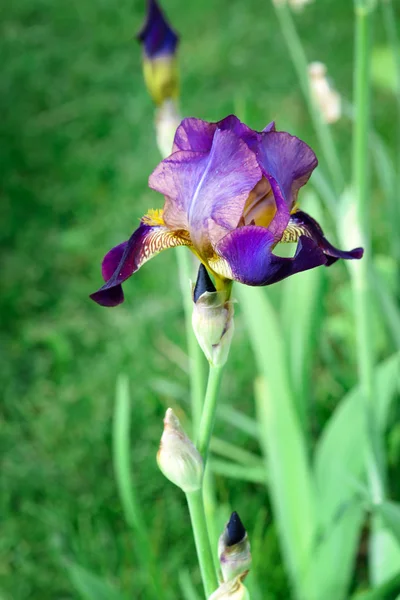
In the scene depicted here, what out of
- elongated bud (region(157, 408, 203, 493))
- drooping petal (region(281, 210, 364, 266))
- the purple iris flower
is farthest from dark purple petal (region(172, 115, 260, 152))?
elongated bud (region(157, 408, 203, 493))

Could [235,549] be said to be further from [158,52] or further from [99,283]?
[99,283]

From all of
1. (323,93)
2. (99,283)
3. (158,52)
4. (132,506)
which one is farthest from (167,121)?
(99,283)

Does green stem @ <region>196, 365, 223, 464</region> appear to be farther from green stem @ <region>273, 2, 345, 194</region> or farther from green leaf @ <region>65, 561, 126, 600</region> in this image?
green stem @ <region>273, 2, 345, 194</region>

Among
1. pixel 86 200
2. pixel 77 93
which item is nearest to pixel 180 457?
pixel 86 200

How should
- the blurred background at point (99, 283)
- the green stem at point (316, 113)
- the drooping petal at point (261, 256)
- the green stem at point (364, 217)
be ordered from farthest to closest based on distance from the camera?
the blurred background at point (99, 283), the green stem at point (316, 113), the green stem at point (364, 217), the drooping petal at point (261, 256)

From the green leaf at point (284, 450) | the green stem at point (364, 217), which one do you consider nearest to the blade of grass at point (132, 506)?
the green leaf at point (284, 450)

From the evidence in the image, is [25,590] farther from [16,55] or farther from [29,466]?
[16,55]

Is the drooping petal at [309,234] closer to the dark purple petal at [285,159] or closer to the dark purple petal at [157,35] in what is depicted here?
the dark purple petal at [285,159]
